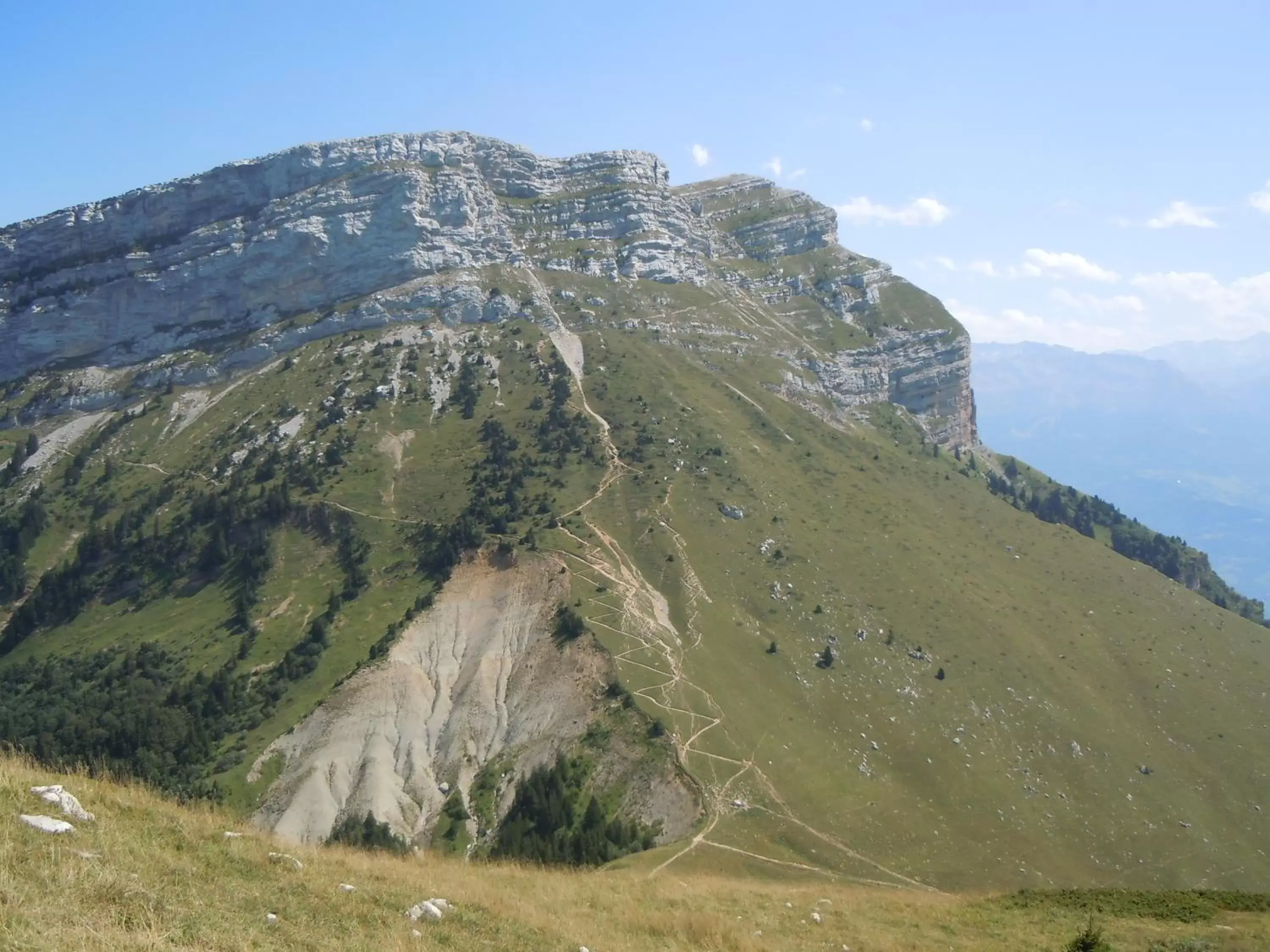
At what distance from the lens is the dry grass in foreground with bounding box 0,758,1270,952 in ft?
44.4

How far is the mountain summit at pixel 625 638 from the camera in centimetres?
7919

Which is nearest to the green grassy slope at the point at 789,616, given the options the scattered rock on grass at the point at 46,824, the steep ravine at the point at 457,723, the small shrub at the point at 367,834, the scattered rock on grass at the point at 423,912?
the steep ravine at the point at 457,723

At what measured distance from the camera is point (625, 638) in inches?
3777

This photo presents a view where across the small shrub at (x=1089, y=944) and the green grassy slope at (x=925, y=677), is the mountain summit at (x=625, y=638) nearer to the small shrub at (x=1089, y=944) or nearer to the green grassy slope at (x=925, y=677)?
the green grassy slope at (x=925, y=677)

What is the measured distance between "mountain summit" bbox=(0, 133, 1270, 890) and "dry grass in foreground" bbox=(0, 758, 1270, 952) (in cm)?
3038

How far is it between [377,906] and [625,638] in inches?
3085

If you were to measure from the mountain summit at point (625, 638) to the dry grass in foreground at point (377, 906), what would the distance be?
30.4m

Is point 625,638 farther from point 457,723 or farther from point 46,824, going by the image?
point 46,824

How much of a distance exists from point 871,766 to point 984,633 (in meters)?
36.8

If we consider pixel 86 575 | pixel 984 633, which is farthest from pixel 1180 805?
pixel 86 575

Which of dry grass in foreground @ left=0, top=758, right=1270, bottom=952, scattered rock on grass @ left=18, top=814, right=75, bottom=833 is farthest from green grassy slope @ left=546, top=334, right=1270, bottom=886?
scattered rock on grass @ left=18, top=814, right=75, bottom=833

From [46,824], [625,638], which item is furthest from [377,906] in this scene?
[625,638]

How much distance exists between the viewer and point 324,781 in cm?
8969

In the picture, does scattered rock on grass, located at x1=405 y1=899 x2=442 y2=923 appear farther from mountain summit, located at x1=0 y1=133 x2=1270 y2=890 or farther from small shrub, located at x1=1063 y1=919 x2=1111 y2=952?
mountain summit, located at x1=0 y1=133 x2=1270 y2=890
